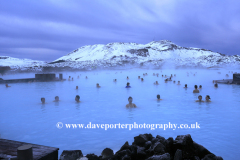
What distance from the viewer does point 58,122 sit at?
7145mm

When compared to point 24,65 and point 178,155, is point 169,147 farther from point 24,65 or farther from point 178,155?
point 24,65

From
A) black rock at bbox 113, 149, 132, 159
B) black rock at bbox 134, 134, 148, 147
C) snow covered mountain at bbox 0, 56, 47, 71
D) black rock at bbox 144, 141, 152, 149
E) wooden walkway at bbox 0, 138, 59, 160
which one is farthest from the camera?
snow covered mountain at bbox 0, 56, 47, 71

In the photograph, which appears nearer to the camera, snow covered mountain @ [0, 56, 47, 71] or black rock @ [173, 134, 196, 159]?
black rock @ [173, 134, 196, 159]

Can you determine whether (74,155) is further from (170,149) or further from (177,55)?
(177,55)

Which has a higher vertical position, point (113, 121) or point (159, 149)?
point (159, 149)

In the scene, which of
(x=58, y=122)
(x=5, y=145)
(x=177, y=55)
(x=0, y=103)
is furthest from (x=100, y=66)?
(x=177, y=55)

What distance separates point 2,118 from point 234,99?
41.4 ft

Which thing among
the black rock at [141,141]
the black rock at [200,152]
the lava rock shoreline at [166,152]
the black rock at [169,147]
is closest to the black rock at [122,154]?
the lava rock shoreline at [166,152]

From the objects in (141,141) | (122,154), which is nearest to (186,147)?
(141,141)

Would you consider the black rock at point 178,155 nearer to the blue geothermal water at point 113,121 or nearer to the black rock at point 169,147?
the black rock at point 169,147

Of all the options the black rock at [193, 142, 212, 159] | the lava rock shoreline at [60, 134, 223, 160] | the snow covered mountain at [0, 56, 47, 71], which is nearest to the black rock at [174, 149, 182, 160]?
the lava rock shoreline at [60, 134, 223, 160]

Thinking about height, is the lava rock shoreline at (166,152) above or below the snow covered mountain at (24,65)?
below

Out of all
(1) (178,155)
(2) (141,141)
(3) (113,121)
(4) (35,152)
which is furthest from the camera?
(3) (113,121)

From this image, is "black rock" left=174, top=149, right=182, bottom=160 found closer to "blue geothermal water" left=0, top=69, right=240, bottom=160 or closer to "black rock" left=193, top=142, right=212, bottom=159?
"black rock" left=193, top=142, right=212, bottom=159
